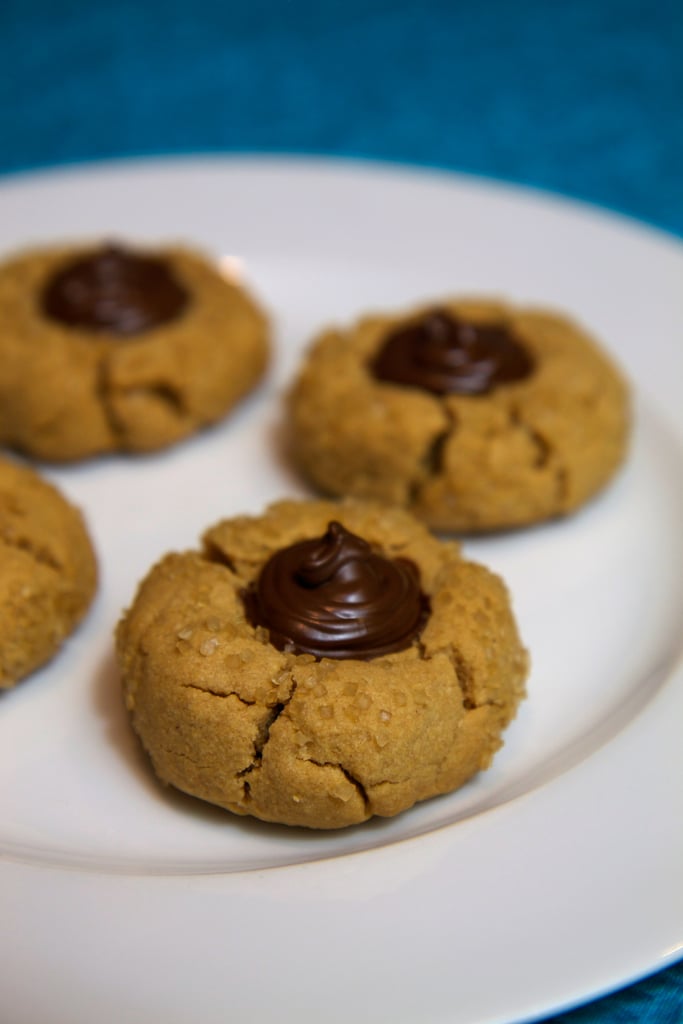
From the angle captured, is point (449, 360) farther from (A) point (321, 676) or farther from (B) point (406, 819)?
(B) point (406, 819)

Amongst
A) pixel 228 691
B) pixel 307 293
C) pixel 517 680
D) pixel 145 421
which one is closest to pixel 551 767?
pixel 517 680

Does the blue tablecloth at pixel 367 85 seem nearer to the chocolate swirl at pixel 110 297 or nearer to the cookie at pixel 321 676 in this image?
the chocolate swirl at pixel 110 297

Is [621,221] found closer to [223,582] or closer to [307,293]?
[307,293]

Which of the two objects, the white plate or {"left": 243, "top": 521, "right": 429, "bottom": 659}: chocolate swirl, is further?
{"left": 243, "top": 521, "right": 429, "bottom": 659}: chocolate swirl

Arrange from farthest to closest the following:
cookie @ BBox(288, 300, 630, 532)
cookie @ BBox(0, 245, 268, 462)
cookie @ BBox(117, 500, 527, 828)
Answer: cookie @ BBox(0, 245, 268, 462) → cookie @ BBox(288, 300, 630, 532) → cookie @ BBox(117, 500, 527, 828)

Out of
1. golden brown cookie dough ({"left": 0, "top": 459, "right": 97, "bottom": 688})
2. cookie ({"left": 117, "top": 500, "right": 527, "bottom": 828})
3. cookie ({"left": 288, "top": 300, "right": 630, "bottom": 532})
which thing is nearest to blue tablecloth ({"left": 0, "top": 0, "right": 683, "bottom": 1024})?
cookie ({"left": 288, "top": 300, "right": 630, "bottom": 532})

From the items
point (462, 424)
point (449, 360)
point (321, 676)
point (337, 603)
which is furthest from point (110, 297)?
point (321, 676)

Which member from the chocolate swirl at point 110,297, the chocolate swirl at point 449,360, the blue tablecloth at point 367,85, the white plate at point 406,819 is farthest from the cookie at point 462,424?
the blue tablecloth at point 367,85

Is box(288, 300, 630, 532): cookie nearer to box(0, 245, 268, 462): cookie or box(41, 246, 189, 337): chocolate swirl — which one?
box(0, 245, 268, 462): cookie
